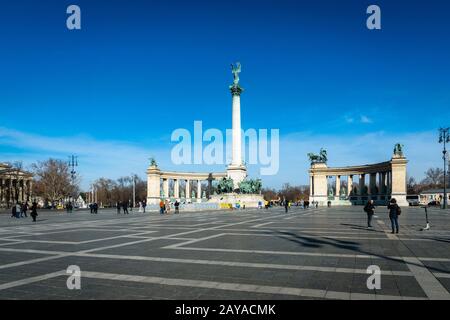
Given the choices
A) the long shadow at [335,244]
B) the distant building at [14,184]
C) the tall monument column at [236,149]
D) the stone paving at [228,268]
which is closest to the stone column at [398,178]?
the tall monument column at [236,149]

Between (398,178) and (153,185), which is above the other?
(398,178)

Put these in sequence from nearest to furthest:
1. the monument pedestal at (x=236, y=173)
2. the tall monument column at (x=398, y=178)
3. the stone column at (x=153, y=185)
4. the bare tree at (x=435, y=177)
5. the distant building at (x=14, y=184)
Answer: the monument pedestal at (x=236, y=173) < the tall monument column at (x=398, y=178) < the distant building at (x=14, y=184) < the stone column at (x=153, y=185) < the bare tree at (x=435, y=177)

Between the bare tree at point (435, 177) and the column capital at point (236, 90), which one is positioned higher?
the column capital at point (236, 90)

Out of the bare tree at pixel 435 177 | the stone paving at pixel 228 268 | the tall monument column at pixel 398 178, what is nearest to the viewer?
the stone paving at pixel 228 268

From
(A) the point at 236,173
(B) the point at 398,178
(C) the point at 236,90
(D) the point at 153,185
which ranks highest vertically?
(C) the point at 236,90

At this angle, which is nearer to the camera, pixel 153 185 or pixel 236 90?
pixel 236 90

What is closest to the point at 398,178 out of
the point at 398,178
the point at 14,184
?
the point at 398,178

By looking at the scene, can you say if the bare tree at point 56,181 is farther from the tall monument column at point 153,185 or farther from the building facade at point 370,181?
the building facade at point 370,181

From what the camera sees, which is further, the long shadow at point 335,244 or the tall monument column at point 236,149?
the tall monument column at point 236,149

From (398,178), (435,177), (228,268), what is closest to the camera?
(228,268)

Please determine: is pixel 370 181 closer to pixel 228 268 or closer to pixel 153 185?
pixel 153 185

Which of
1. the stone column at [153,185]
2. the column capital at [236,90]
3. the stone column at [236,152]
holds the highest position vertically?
the column capital at [236,90]

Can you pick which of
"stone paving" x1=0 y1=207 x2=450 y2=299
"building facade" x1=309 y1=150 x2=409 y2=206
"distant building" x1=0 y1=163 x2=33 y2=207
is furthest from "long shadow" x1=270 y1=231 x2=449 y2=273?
"distant building" x1=0 y1=163 x2=33 y2=207
